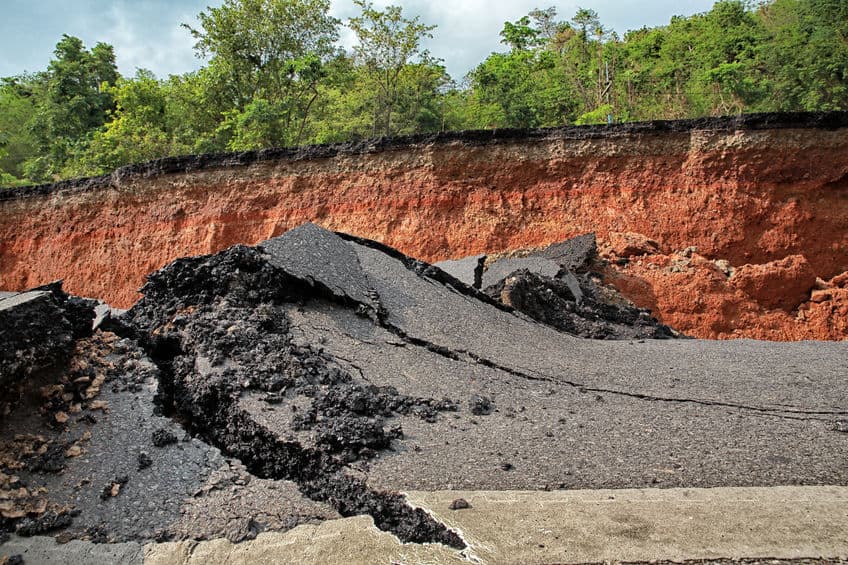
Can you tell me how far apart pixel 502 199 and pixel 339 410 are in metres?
8.73

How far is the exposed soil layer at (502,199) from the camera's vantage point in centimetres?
1028

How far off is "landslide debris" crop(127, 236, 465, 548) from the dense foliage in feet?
50.1

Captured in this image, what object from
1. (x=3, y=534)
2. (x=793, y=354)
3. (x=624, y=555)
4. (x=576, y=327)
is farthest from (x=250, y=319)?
(x=793, y=354)

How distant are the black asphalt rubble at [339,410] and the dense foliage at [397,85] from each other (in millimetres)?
15433

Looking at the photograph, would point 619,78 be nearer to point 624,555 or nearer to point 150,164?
point 150,164

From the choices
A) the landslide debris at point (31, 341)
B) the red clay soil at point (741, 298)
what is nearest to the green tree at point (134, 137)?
the red clay soil at point (741, 298)

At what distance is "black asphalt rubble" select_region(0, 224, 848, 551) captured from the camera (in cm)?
288

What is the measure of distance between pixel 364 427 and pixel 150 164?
40.6 ft

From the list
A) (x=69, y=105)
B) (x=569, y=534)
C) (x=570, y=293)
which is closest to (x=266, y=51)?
(x=69, y=105)

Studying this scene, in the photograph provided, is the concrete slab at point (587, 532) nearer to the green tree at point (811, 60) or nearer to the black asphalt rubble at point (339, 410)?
the black asphalt rubble at point (339, 410)

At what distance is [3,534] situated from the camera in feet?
8.70

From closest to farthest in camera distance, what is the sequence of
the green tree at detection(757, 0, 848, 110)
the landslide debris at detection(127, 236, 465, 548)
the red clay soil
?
the landslide debris at detection(127, 236, 465, 548), the red clay soil, the green tree at detection(757, 0, 848, 110)

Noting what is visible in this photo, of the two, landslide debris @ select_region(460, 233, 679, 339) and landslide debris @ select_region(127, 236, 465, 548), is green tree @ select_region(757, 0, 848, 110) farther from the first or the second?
landslide debris @ select_region(127, 236, 465, 548)

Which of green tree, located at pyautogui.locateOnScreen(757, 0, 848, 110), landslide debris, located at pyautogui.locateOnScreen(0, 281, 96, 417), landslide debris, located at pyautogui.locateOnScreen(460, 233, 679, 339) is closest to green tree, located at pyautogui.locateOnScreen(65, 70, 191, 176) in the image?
landslide debris, located at pyautogui.locateOnScreen(460, 233, 679, 339)
